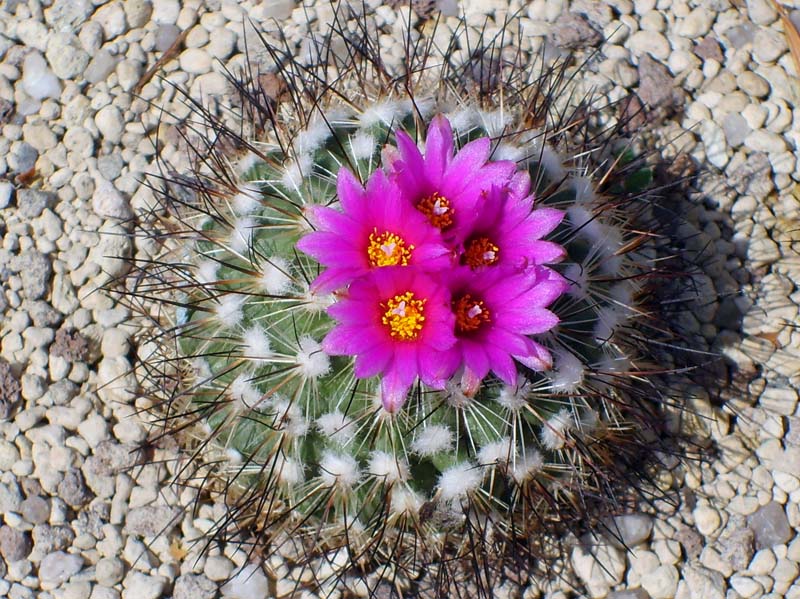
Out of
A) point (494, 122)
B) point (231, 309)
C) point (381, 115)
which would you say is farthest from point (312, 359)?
point (494, 122)

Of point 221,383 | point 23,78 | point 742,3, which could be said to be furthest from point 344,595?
point 742,3

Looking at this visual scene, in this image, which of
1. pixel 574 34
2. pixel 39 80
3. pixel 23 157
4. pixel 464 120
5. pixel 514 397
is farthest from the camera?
pixel 574 34

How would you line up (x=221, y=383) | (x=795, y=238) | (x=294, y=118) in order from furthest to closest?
(x=795, y=238), (x=294, y=118), (x=221, y=383)

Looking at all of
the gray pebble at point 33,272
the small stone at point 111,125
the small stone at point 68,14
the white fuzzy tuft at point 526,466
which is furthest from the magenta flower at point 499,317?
the small stone at point 68,14

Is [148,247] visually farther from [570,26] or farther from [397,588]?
[570,26]

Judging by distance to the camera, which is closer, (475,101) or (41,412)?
(475,101)

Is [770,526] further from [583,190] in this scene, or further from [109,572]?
[109,572]

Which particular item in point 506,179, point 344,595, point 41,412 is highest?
point 506,179
